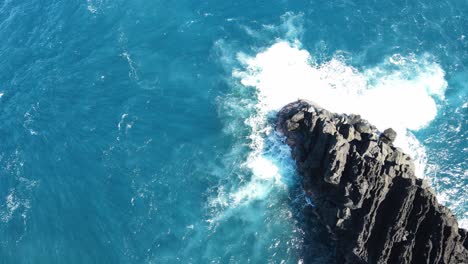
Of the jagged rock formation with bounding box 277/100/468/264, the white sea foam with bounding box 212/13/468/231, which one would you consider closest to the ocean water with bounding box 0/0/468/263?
the white sea foam with bounding box 212/13/468/231

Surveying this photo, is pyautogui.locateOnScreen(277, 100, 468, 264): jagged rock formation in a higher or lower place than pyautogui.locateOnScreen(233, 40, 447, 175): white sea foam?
lower

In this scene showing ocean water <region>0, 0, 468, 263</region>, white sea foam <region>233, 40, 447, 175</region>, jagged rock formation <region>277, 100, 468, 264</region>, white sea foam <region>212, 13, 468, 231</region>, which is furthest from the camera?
white sea foam <region>233, 40, 447, 175</region>

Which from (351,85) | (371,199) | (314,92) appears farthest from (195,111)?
(371,199)

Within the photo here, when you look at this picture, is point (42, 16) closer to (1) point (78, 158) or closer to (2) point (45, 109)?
(2) point (45, 109)

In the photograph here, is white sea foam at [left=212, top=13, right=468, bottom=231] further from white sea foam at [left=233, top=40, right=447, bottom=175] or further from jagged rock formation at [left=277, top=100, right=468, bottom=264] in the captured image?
jagged rock formation at [left=277, top=100, right=468, bottom=264]

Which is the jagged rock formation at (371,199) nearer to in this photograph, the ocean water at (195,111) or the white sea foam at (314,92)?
the ocean water at (195,111)

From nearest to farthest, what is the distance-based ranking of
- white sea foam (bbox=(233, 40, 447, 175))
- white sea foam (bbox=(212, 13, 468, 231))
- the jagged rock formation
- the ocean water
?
the jagged rock formation < the ocean water < white sea foam (bbox=(212, 13, 468, 231)) < white sea foam (bbox=(233, 40, 447, 175))

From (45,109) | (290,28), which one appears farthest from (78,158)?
(290,28)

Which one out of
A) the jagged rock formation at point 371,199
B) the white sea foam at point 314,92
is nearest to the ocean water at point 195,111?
the white sea foam at point 314,92
